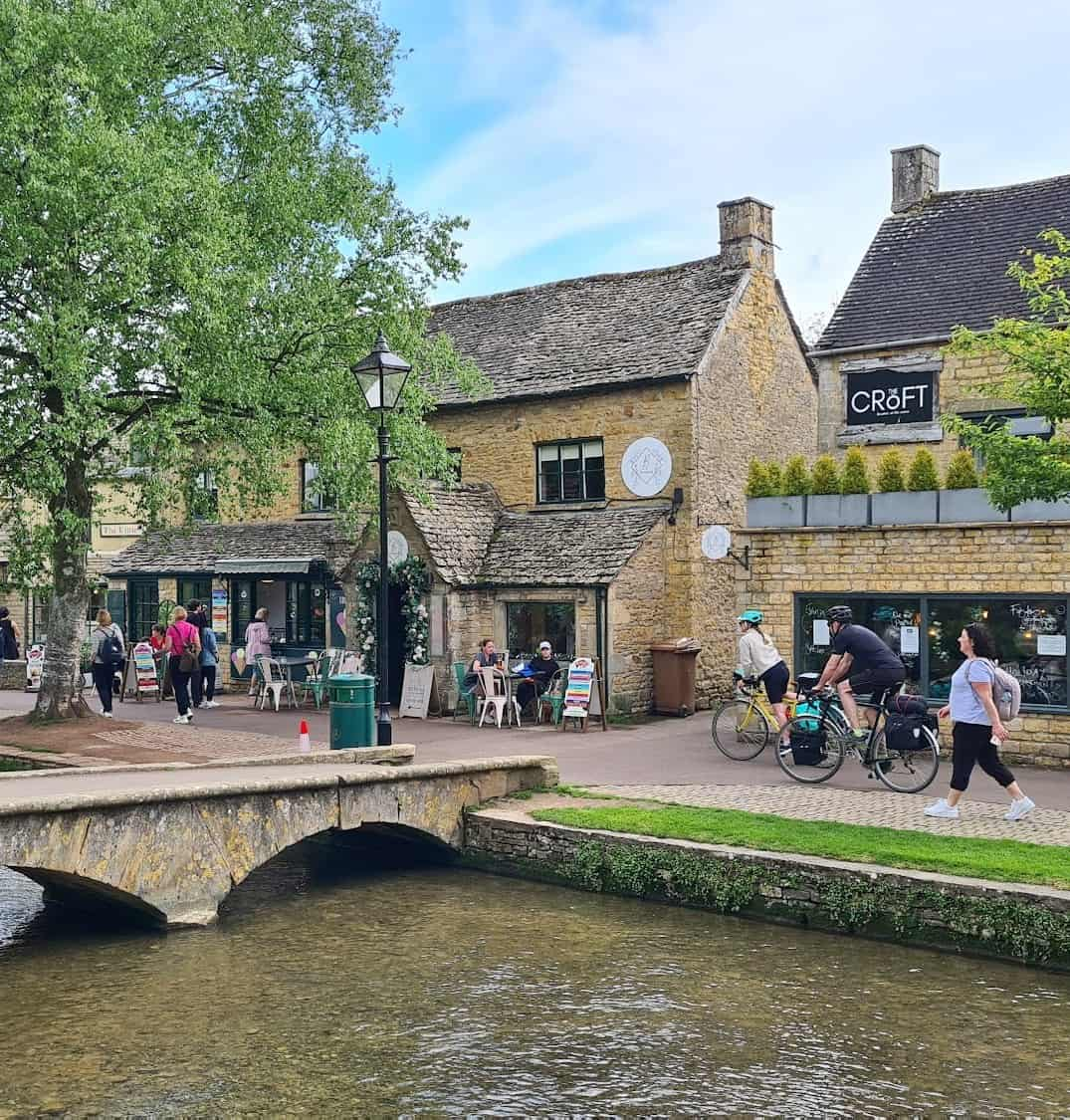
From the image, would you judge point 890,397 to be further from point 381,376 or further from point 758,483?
point 381,376

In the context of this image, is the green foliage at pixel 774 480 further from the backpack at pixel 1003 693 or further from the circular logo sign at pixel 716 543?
the backpack at pixel 1003 693

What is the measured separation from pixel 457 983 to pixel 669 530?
48.7 feet

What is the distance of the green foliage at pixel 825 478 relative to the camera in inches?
720

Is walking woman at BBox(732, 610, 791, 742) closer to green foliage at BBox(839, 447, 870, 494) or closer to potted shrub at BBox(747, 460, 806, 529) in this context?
potted shrub at BBox(747, 460, 806, 529)

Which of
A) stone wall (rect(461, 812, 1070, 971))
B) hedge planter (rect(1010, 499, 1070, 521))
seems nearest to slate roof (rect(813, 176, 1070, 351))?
hedge planter (rect(1010, 499, 1070, 521))

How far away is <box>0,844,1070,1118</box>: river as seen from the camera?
7.69 metres

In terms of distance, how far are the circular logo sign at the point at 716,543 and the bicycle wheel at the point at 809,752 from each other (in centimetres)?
839

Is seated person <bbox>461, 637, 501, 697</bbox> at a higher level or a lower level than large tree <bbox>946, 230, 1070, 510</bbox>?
lower

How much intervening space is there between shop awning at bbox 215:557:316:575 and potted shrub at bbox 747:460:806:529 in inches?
428

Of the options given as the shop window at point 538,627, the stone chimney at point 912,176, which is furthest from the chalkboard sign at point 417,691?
the stone chimney at point 912,176

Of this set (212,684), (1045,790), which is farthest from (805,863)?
(212,684)

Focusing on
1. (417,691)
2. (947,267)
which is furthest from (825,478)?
(417,691)

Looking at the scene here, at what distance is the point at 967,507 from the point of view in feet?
55.8

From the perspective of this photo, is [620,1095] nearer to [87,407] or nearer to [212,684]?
[87,407]
